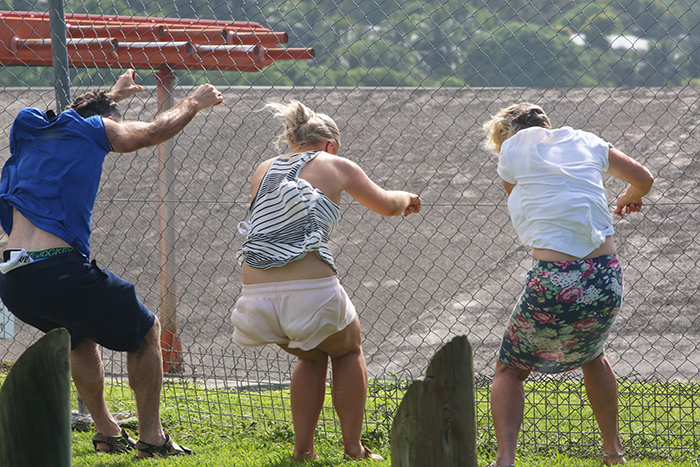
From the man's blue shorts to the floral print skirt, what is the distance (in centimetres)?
164

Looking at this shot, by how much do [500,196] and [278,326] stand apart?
646 cm

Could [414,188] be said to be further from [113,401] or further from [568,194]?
[568,194]

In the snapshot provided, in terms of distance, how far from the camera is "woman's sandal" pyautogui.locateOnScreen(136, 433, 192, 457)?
9.50ft

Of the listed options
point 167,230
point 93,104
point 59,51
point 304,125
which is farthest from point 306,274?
point 167,230

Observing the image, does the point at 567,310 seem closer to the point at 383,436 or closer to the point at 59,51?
the point at 383,436

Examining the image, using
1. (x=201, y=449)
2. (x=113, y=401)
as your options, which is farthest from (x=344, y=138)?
(x=201, y=449)

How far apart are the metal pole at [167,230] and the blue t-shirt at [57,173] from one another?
6.48 feet

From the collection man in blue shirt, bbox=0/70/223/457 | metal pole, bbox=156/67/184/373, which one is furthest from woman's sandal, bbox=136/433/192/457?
metal pole, bbox=156/67/184/373

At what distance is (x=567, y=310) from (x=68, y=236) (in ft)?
6.68

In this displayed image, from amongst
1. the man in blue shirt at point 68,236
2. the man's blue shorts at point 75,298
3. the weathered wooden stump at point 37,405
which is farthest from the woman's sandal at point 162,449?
the weathered wooden stump at point 37,405

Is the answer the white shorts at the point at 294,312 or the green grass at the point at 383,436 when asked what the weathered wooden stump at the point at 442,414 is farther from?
the green grass at the point at 383,436

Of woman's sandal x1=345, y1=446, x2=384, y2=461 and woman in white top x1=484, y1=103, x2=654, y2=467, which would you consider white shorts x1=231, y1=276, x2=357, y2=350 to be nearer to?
woman's sandal x1=345, y1=446, x2=384, y2=461

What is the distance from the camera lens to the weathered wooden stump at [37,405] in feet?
4.98

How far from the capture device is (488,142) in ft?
9.57
